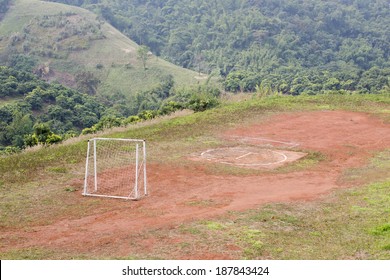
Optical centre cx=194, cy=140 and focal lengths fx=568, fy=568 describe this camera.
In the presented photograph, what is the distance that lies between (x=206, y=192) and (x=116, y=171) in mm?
3207

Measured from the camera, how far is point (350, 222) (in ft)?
32.3

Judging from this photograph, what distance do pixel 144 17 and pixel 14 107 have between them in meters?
69.3

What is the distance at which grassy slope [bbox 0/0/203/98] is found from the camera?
66.2 m

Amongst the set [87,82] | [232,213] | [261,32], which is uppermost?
[232,213]

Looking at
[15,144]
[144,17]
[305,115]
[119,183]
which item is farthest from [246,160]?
[144,17]

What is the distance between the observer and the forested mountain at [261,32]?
7569cm

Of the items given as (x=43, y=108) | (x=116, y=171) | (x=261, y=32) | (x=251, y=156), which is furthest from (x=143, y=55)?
(x=116, y=171)

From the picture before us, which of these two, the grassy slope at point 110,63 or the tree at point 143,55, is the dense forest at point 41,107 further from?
the tree at point 143,55

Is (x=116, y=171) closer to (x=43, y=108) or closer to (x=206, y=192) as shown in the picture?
(x=206, y=192)

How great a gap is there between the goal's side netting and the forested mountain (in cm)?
4009

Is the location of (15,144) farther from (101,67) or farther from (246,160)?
(101,67)

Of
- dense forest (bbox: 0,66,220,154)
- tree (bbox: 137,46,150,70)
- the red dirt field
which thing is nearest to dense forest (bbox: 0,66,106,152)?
dense forest (bbox: 0,66,220,154)

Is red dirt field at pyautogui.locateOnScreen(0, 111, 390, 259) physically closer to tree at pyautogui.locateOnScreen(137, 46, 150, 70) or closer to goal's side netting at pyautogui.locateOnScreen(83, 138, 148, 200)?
goal's side netting at pyautogui.locateOnScreen(83, 138, 148, 200)

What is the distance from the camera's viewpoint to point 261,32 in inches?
3273
